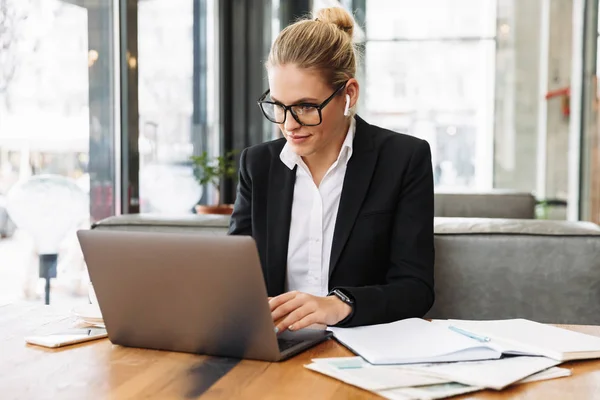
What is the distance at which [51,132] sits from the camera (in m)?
2.74

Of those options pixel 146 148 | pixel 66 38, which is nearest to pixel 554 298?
pixel 66 38

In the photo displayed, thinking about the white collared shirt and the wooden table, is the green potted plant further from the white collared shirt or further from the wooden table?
the wooden table

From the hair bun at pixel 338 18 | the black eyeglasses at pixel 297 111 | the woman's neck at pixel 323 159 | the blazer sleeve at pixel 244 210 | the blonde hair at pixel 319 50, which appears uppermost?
the hair bun at pixel 338 18

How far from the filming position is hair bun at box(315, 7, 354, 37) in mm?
1950

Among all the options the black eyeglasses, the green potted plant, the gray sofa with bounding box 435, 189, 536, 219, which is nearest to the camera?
the black eyeglasses

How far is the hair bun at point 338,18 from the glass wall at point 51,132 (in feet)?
3.67

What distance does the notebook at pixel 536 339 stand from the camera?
45.5 inches

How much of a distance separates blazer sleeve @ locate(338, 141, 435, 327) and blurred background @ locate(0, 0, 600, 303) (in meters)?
0.47

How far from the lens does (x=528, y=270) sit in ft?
6.60

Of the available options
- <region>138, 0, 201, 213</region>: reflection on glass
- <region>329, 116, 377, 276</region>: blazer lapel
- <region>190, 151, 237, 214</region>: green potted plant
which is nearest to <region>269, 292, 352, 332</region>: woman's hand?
<region>329, 116, 377, 276</region>: blazer lapel

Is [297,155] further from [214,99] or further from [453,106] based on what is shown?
[453,106]

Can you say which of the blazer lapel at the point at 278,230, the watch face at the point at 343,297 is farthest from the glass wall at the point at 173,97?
the watch face at the point at 343,297

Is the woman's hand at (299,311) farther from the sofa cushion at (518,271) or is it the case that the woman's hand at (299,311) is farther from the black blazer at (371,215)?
the sofa cushion at (518,271)

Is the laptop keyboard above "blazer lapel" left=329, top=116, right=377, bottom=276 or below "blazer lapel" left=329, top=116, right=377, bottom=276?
below
